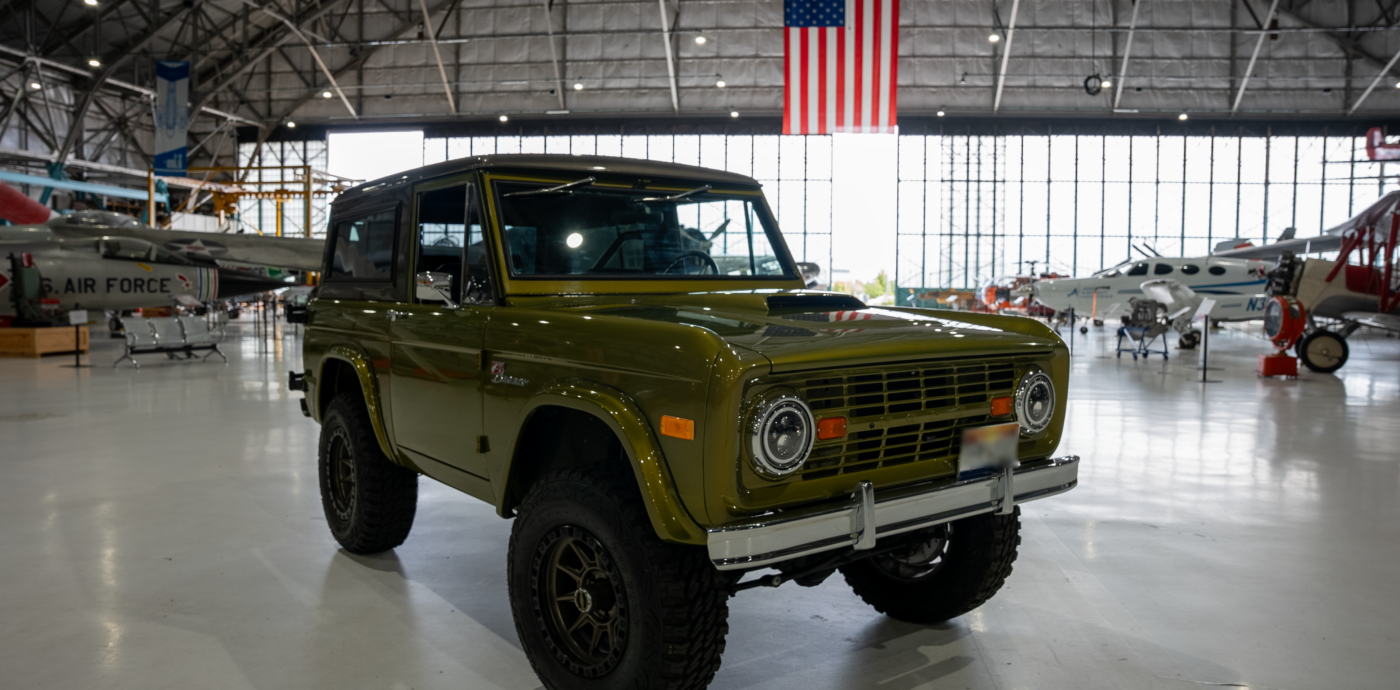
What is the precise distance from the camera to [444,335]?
3.66m

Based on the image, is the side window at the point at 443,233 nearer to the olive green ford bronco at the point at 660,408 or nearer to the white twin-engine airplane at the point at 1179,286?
the olive green ford bronco at the point at 660,408

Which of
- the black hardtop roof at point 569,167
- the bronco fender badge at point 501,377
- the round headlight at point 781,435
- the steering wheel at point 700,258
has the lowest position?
the round headlight at point 781,435

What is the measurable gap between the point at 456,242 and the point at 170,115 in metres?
26.7

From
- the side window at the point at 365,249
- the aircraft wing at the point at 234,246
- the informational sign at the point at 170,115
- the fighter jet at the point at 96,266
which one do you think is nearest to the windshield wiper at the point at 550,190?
the side window at the point at 365,249

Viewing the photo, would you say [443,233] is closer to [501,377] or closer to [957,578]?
[501,377]

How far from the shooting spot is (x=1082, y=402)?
10977 millimetres

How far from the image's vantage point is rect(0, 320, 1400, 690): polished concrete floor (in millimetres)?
3377

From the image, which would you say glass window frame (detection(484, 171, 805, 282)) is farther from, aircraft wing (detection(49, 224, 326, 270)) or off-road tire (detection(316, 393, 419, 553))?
aircraft wing (detection(49, 224, 326, 270))

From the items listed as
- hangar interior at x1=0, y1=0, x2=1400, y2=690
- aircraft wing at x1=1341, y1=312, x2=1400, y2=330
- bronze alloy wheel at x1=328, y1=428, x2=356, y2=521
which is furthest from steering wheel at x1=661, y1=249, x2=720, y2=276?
aircraft wing at x1=1341, y1=312, x2=1400, y2=330

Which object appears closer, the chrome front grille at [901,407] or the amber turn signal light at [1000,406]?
the chrome front grille at [901,407]

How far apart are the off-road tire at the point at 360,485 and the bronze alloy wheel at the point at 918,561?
2.43 m

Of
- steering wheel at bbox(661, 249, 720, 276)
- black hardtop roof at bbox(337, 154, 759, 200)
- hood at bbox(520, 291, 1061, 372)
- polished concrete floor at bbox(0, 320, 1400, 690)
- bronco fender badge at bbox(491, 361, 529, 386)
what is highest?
black hardtop roof at bbox(337, 154, 759, 200)

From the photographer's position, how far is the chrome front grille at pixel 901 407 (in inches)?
105

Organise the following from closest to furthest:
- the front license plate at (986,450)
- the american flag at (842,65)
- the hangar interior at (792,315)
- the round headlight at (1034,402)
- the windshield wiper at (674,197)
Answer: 1. the front license plate at (986,450)
2. the round headlight at (1034,402)
3. the hangar interior at (792,315)
4. the windshield wiper at (674,197)
5. the american flag at (842,65)
